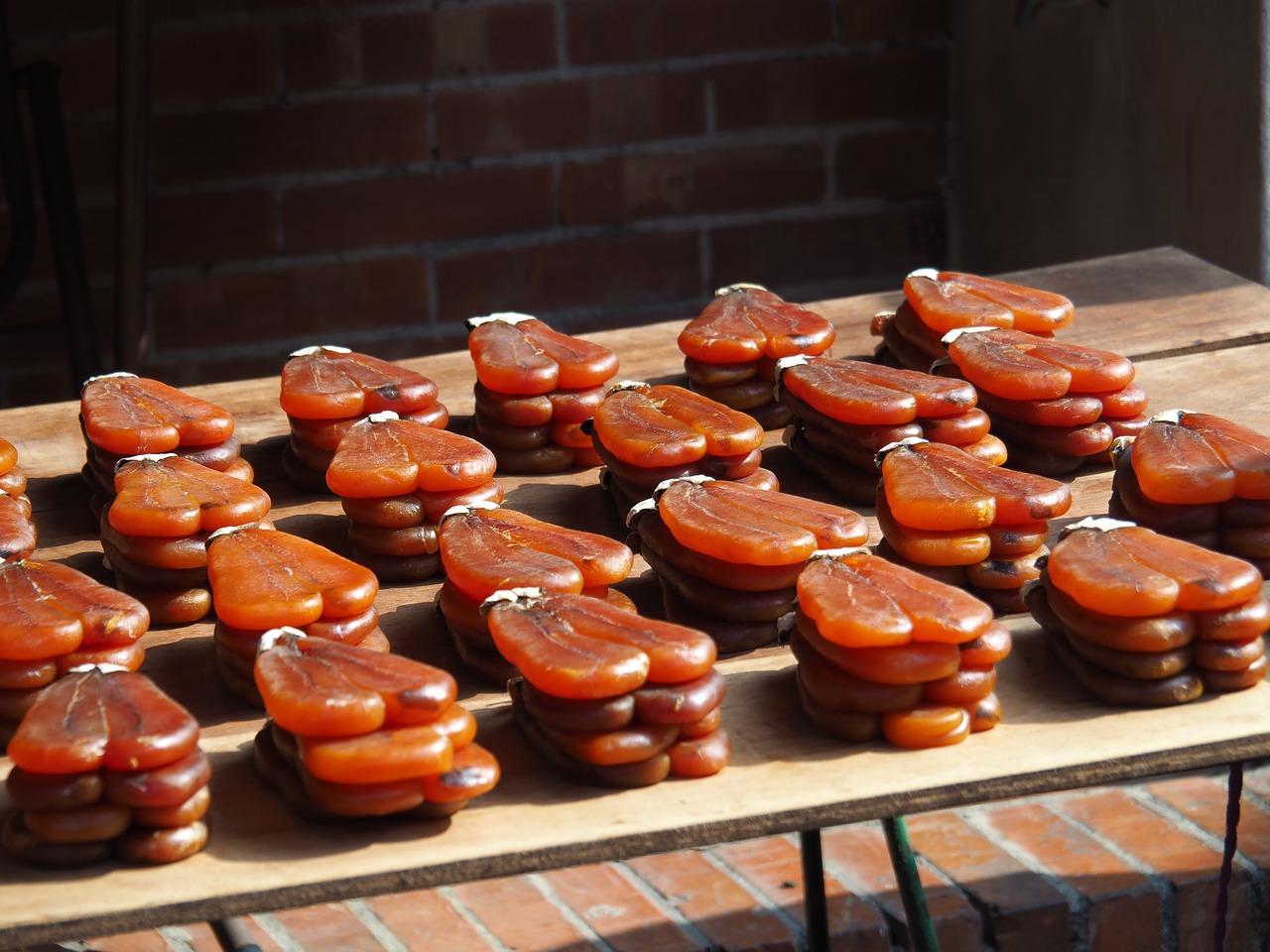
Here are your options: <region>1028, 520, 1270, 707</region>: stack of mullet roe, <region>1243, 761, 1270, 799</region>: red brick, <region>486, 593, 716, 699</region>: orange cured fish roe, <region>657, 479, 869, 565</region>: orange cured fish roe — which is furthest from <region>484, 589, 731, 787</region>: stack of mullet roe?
<region>1243, 761, 1270, 799</region>: red brick

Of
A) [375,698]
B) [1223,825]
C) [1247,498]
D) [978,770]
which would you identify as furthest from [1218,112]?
[375,698]

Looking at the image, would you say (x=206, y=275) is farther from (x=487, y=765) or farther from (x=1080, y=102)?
(x=487, y=765)

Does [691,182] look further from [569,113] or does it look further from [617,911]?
[617,911]

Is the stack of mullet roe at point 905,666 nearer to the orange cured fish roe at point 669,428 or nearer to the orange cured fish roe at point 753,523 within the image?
the orange cured fish roe at point 753,523

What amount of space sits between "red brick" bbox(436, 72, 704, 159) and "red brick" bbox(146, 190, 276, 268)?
1.22 feet

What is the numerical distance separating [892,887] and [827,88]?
5.53ft

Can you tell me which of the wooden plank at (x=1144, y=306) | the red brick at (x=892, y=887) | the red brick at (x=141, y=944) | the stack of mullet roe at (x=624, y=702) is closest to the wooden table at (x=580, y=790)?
the stack of mullet roe at (x=624, y=702)

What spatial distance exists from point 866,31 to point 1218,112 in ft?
2.86

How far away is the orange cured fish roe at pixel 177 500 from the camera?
1.08m

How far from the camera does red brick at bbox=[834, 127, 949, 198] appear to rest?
3121mm

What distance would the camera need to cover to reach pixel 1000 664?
39.6 inches

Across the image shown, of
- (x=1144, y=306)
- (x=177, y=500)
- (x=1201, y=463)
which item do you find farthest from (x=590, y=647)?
(x=1144, y=306)

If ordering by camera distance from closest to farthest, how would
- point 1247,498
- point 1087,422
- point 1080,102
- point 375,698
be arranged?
point 375,698, point 1247,498, point 1087,422, point 1080,102

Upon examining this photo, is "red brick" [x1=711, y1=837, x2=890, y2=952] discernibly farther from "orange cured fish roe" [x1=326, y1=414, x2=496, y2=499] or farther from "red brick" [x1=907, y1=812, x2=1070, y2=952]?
"orange cured fish roe" [x1=326, y1=414, x2=496, y2=499]
